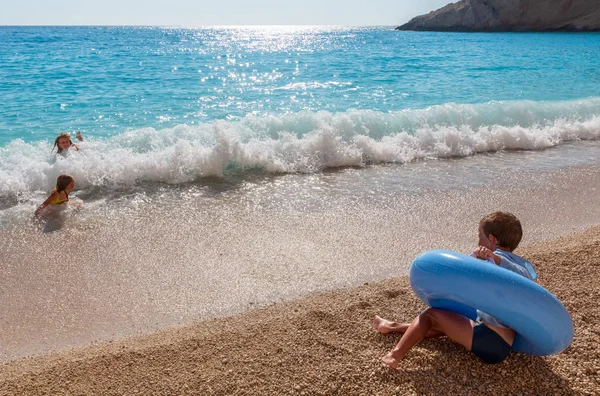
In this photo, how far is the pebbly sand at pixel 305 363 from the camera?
2.60 m

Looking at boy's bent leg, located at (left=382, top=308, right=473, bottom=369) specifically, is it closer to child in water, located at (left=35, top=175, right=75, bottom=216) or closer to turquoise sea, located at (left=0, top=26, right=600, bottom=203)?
child in water, located at (left=35, top=175, right=75, bottom=216)

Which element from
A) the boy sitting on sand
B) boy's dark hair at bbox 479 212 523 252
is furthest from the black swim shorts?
boy's dark hair at bbox 479 212 523 252

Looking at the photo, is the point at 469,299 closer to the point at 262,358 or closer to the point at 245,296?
the point at 262,358

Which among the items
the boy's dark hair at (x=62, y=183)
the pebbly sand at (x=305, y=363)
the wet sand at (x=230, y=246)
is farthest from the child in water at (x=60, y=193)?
the pebbly sand at (x=305, y=363)

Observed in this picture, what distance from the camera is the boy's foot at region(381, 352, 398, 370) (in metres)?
2.71

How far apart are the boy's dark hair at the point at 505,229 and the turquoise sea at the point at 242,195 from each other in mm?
1411

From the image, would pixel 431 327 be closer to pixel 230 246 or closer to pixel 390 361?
pixel 390 361

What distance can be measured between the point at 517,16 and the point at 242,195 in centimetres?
5702

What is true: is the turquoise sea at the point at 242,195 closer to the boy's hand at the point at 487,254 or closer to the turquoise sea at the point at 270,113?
the turquoise sea at the point at 270,113

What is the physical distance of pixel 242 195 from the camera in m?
6.36

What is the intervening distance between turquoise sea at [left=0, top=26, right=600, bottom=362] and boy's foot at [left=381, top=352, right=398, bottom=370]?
1275 millimetres

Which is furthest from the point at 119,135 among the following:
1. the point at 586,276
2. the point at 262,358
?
the point at 586,276

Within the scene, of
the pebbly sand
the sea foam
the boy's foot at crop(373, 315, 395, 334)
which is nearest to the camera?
the pebbly sand

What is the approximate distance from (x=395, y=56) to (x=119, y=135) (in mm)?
18559
